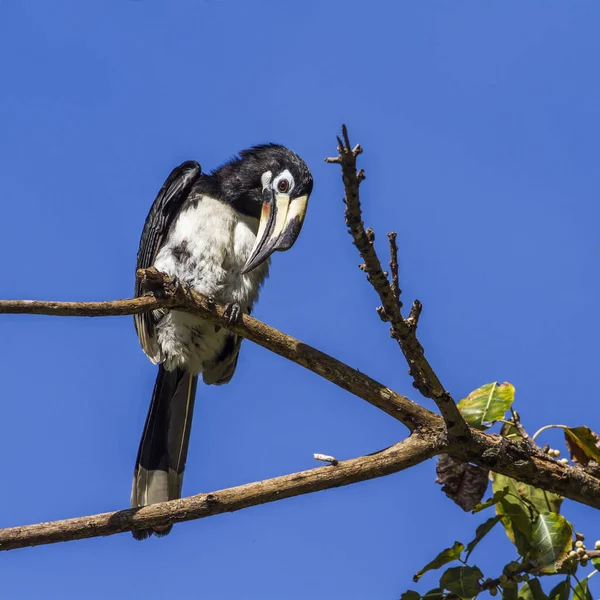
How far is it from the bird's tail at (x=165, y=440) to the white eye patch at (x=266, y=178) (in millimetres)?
1347

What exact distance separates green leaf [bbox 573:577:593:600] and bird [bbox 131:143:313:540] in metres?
2.56

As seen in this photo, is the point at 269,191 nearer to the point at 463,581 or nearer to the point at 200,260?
the point at 200,260

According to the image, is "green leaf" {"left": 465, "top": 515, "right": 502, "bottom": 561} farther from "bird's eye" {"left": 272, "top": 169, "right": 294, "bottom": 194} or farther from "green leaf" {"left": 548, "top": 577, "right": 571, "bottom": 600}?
"bird's eye" {"left": 272, "top": 169, "right": 294, "bottom": 194}

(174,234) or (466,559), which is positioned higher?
(174,234)

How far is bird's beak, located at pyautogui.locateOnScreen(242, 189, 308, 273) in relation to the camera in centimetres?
477

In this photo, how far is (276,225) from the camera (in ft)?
16.5

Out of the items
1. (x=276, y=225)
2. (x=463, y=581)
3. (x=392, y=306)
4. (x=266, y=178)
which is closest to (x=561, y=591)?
(x=463, y=581)

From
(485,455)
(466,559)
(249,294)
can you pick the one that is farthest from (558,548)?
(249,294)

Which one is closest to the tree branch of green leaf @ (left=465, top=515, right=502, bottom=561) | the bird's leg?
green leaf @ (left=465, top=515, right=502, bottom=561)

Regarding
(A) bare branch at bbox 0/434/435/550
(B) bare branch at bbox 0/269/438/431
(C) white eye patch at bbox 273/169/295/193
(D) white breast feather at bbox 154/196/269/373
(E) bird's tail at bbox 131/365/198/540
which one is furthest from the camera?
(C) white eye patch at bbox 273/169/295/193

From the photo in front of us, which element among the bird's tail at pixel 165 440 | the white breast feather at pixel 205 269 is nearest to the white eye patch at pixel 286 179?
the white breast feather at pixel 205 269

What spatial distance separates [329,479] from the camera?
3.16m

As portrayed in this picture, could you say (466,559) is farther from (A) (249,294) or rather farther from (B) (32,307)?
(A) (249,294)

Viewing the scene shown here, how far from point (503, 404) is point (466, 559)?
62 centimetres
